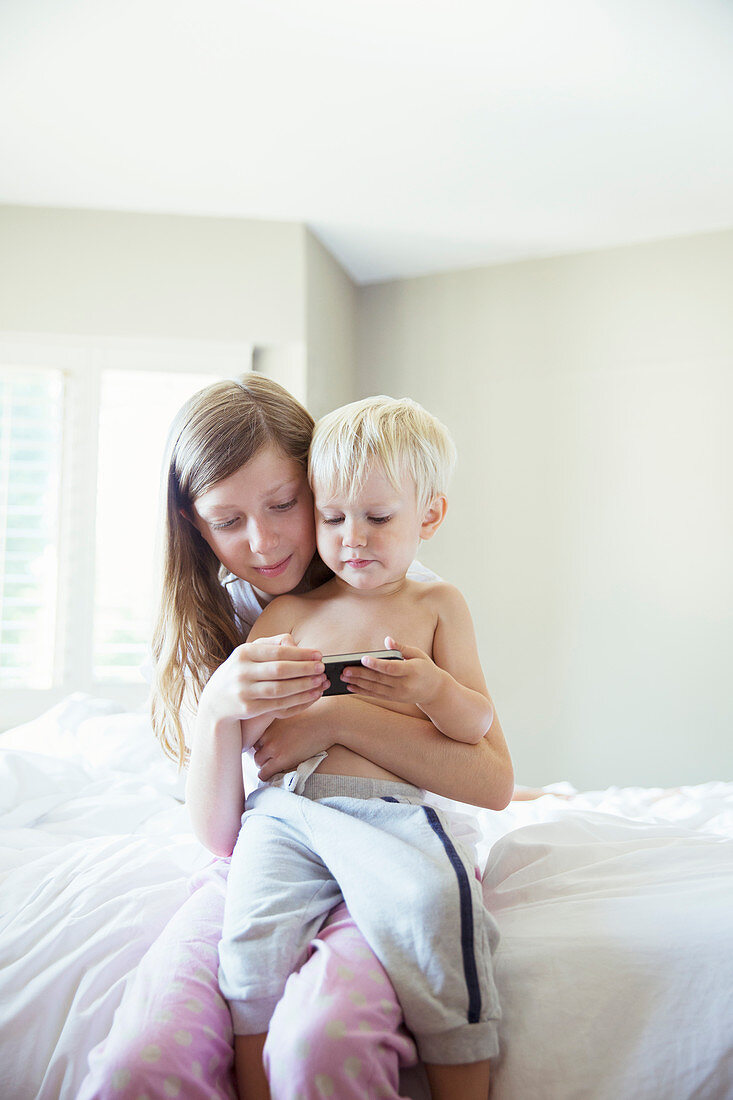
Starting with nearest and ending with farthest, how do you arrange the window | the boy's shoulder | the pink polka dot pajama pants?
the pink polka dot pajama pants
the boy's shoulder
the window

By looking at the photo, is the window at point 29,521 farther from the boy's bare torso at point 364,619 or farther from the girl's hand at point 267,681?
the girl's hand at point 267,681

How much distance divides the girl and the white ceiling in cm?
149

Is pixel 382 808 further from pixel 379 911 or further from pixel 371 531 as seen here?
pixel 371 531

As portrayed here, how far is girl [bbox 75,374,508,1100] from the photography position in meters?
0.70

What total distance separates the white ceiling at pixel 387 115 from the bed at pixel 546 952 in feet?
6.69

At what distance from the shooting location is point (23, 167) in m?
2.98

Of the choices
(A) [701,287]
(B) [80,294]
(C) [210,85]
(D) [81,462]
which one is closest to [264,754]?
(C) [210,85]

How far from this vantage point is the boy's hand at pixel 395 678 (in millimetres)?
918

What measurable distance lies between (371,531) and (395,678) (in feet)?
0.79

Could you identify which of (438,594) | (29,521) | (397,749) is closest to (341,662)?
(397,749)

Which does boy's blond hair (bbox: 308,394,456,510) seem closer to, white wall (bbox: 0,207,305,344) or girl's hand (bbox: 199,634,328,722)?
girl's hand (bbox: 199,634,328,722)

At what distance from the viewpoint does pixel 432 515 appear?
121 centimetres

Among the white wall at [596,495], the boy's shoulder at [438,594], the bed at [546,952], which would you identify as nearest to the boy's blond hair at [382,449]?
the boy's shoulder at [438,594]

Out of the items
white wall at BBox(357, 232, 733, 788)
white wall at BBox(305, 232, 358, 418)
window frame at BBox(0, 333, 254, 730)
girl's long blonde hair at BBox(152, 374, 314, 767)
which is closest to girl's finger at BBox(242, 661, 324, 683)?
girl's long blonde hair at BBox(152, 374, 314, 767)
